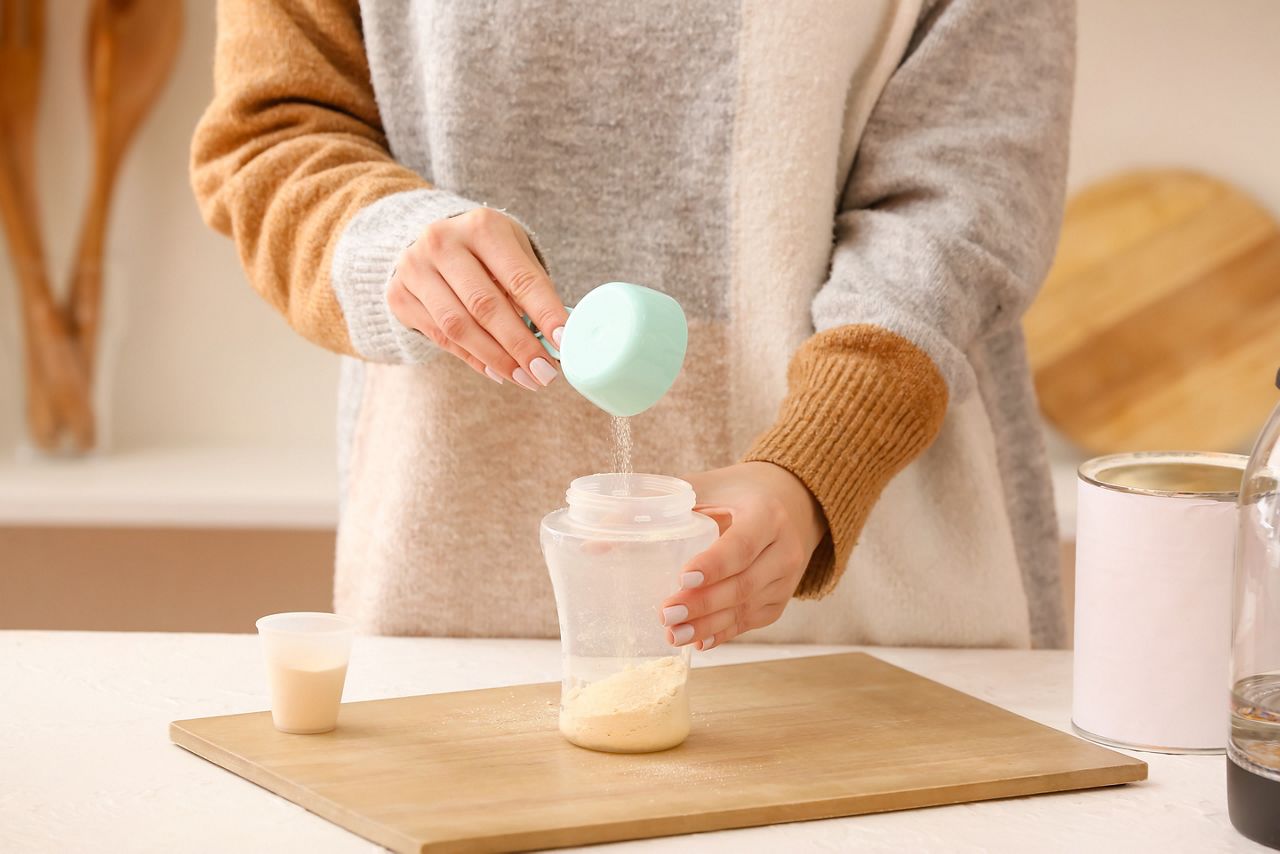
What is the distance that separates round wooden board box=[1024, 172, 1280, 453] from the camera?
1.79 m

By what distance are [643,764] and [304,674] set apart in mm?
177

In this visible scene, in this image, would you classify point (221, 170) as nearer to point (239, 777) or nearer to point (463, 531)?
point (463, 531)

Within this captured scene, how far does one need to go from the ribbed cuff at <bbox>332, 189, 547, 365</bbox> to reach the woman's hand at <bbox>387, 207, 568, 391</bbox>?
29mm

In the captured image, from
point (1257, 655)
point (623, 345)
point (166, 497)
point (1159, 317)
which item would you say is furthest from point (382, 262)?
point (1159, 317)

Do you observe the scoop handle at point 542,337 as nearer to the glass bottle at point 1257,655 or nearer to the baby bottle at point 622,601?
the baby bottle at point 622,601

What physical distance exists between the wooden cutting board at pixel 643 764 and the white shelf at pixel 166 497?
2.85 feet

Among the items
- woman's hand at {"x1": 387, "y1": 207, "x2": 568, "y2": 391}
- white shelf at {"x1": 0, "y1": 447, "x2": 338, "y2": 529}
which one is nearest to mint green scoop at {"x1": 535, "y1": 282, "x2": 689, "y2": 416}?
woman's hand at {"x1": 387, "y1": 207, "x2": 568, "y2": 391}

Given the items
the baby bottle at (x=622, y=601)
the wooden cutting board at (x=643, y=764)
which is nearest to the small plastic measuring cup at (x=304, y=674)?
the wooden cutting board at (x=643, y=764)

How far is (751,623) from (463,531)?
303 millimetres

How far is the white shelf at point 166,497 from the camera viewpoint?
5.41 ft

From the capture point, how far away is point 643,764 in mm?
735

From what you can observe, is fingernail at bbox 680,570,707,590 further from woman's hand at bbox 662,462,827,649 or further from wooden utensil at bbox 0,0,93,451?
wooden utensil at bbox 0,0,93,451

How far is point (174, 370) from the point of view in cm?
194

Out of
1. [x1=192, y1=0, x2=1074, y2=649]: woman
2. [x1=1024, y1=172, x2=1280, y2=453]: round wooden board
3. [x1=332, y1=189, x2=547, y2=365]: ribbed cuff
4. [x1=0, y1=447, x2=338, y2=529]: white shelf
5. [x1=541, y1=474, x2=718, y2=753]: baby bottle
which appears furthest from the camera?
[x1=1024, y1=172, x2=1280, y2=453]: round wooden board
